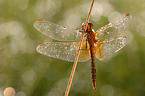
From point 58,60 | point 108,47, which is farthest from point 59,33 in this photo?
point 58,60

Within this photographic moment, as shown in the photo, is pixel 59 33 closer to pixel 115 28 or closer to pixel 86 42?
pixel 86 42

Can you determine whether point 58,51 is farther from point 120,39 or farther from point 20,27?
point 20,27

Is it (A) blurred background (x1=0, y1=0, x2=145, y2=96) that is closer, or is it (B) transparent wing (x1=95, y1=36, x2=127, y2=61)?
(B) transparent wing (x1=95, y1=36, x2=127, y2=61)

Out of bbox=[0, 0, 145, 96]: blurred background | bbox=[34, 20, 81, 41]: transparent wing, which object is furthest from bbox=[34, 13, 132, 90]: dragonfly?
bbox=[0, 0, 145, 96]: blurred background

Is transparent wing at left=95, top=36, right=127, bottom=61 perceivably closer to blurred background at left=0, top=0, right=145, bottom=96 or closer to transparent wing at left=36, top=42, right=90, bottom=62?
transparent wing at left=36, top=42, right=90, bottom=62

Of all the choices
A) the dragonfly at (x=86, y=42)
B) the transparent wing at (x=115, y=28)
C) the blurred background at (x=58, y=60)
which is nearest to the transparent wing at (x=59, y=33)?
the dragonfly at (x=86, y=42)

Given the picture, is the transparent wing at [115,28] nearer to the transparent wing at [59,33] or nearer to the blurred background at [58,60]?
the transparent wing at [59,33]
